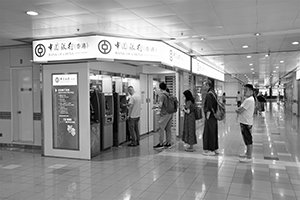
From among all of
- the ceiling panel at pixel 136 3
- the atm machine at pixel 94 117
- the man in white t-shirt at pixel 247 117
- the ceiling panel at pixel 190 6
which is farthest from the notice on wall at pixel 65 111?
the man in white t-shirt at pixel 247 117

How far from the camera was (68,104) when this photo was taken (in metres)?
5.86

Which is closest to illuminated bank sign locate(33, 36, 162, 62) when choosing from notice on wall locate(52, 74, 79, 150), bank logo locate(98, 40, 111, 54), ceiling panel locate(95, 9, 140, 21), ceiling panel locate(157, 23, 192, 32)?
bank logo locate(98, 40, 111, 54)

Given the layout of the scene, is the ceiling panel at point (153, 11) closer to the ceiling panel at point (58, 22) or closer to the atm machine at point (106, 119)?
the ceiling panel at point (58, 22)

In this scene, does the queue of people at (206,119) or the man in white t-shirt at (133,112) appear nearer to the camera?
the queue of people at (206,119)

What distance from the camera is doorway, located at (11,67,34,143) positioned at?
7145mm

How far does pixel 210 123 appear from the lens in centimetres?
585

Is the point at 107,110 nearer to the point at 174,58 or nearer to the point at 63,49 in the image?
the point at 63,49

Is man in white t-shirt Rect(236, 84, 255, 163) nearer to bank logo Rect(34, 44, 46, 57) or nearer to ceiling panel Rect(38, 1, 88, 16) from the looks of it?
ceiling panel Rect(38, 1, 88, 16)

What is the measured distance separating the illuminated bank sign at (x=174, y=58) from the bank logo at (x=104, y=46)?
4.31 ft

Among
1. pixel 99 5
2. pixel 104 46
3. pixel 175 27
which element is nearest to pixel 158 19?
pixel 175 27

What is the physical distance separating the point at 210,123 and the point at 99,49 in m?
2.79

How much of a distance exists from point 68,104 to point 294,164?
473cm

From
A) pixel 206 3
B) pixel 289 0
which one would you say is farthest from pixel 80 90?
pixel 289 0

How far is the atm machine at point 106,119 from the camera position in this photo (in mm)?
6410
